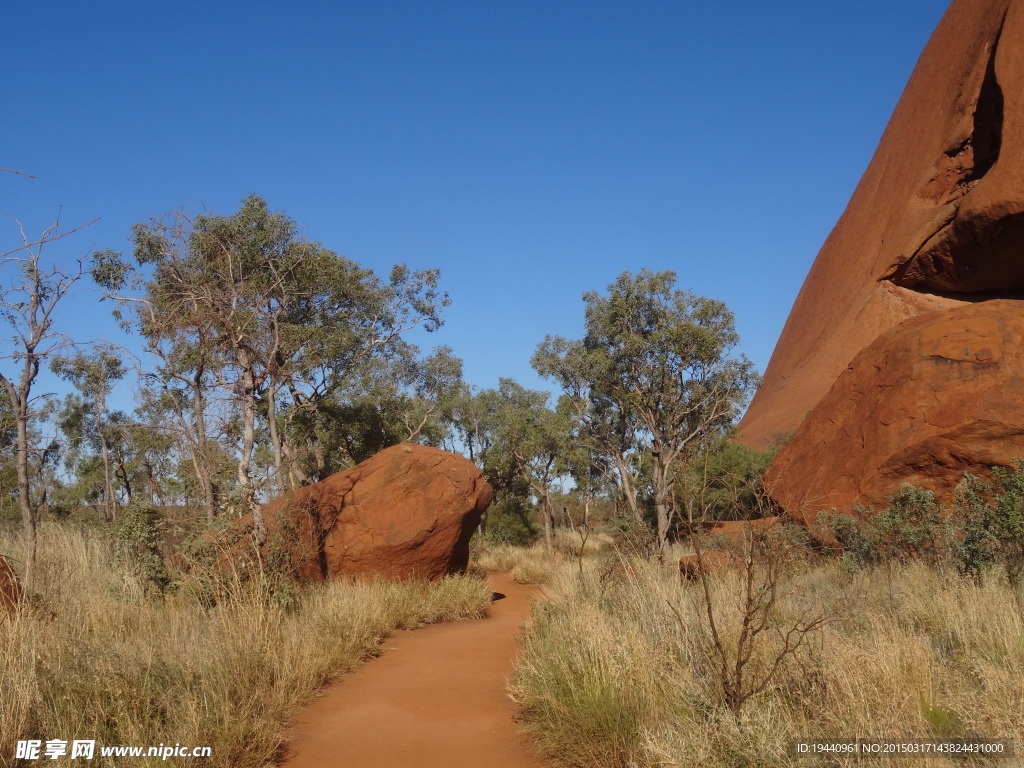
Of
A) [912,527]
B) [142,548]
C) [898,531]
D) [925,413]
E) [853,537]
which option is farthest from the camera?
[925,413]

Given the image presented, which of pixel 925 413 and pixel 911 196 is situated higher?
pixel 911 196

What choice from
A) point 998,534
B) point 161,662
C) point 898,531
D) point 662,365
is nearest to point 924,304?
point 662,365

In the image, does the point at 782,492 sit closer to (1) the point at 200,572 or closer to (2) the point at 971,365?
(2) the point at 971,365

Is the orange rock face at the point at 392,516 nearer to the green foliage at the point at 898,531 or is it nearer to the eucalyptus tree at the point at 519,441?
the green foliage at the point at 898,531

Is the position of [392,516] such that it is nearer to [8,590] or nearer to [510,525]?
[8,590]

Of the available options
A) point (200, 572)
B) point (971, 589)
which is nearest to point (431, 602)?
point (200, 572)

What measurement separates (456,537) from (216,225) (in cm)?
1072

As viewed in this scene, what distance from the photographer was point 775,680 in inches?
163

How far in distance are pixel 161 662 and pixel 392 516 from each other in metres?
6.78

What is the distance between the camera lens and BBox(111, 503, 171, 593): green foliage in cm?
843

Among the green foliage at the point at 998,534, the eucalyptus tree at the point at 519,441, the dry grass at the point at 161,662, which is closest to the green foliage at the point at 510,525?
the eucalyptus tree at the point at 519,441

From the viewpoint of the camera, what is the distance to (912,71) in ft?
107

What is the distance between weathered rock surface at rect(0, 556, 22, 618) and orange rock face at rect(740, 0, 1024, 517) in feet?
21.1

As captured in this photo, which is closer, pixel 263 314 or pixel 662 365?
pixel 263 314
